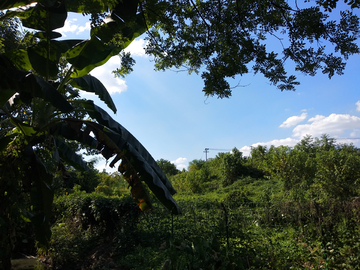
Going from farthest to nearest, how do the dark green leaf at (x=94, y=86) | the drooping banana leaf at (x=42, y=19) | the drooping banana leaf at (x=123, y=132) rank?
the dark green leaf at (x=94, y=86) < the drooping banana leaf at (x=123, y=132) < the drooping banana leaf at (x=42, y=19)

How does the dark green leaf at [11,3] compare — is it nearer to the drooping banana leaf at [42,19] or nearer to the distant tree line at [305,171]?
the drooping banana leaf at [42,19]

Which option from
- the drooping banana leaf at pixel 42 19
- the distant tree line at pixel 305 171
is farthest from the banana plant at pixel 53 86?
the distant tree line at pixel 305 171

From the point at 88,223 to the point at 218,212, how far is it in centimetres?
586

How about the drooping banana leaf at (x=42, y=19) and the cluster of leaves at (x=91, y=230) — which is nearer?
the drooping banana leaf at (x=42, y=19)

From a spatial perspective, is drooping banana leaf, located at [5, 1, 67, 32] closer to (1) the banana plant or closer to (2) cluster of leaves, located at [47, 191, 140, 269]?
(1) the banana plant

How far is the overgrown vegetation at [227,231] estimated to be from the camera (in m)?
3.64

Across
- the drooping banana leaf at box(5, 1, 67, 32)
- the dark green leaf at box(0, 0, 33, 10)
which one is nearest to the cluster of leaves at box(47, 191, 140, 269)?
the drooping banana leaf at box(5, 1, 67, 32)

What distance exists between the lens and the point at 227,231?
370 centimetres

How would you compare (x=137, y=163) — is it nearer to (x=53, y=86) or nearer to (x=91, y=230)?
(x=53, y=86)

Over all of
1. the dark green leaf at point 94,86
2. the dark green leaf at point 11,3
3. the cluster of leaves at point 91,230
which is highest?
the dark green leaf at point 11,3

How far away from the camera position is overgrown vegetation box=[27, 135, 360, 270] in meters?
3.64

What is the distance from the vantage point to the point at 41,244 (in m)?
4.09

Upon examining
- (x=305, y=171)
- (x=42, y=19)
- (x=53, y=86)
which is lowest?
(x=305, y=171)

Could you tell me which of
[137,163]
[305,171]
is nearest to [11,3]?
[137,163]
